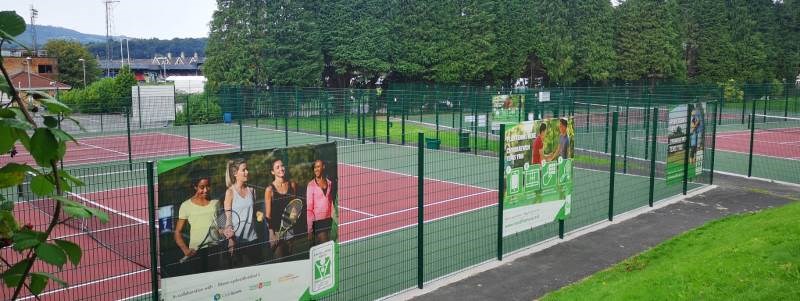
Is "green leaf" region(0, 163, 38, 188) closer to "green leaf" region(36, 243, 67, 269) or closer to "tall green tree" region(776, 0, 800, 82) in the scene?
"green leaf" region(36, 243, 67, 269)

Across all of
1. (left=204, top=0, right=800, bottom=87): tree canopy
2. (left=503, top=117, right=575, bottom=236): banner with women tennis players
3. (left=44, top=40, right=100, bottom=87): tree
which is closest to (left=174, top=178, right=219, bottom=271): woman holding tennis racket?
(left=503, top=117, right=575, bottom=236): banner with women tennis players

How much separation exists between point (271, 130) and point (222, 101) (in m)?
3.20

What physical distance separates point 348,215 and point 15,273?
42.9 ft

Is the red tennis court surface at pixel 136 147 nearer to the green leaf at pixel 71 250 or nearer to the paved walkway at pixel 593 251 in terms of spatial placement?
the paved walkway at pixel 593 251

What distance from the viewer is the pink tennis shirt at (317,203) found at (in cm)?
757

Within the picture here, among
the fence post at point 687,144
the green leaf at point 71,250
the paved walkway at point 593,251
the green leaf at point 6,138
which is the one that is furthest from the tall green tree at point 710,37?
the green leaf at point 6,138

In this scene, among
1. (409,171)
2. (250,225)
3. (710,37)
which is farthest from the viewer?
(710,37)

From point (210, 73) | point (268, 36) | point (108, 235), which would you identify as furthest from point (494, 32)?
point (108, 235)

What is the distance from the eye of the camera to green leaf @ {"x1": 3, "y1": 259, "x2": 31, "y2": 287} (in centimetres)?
218

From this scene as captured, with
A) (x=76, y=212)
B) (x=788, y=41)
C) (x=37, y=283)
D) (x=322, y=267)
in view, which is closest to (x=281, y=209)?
(x=322, y=267)

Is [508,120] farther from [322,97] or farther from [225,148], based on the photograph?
[225,148]

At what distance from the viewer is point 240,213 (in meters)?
6.77

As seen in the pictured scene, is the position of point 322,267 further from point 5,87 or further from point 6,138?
point 6,138

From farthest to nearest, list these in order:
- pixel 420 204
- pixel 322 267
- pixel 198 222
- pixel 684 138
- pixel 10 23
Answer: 1. pixel 684 138
2. pixel 420 204
3. pixel 322 267
4. pixel 198 222
5. pixel 10 23
